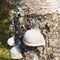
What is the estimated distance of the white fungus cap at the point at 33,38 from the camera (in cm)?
172

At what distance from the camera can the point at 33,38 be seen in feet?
5.65

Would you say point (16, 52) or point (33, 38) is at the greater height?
point (33, 38)

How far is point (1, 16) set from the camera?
295cm

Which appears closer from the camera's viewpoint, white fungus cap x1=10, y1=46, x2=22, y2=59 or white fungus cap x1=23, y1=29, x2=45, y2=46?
white fungus cap x1=23, y1=29, x2=45, y2=46

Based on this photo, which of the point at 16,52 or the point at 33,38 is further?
the point at 16,52

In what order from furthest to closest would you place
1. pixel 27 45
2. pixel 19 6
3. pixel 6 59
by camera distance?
pixel 6 59 < pixel 19 6 < pixel 27 45

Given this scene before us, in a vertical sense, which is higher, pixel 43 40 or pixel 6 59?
pixel 43 40

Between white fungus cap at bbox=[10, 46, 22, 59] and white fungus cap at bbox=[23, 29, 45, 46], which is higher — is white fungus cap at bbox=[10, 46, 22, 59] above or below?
below

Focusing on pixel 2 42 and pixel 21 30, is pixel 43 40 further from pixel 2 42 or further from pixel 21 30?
pixel 2 42

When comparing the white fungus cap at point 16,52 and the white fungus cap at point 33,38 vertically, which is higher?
the white fungus cap at point 33,38

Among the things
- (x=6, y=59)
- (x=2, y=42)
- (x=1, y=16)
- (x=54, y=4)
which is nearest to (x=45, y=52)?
(x=54, y=4)

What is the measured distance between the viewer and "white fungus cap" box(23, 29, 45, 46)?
1.72 m

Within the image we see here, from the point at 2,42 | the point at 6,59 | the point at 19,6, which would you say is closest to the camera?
the point at 19,6

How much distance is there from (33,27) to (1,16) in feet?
→ 3.89
